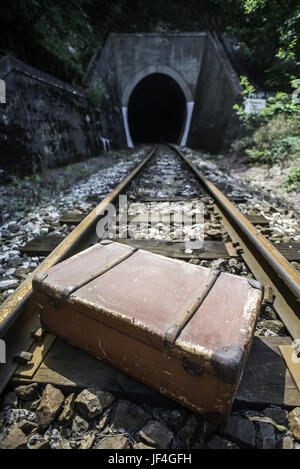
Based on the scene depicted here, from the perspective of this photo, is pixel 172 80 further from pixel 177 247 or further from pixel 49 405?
pixel 49 405

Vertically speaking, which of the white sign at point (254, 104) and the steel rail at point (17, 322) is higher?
the white sign at point (254, 104)

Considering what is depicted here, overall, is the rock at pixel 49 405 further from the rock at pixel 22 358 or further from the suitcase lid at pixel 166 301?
the suitcase lid at pixel 166 301

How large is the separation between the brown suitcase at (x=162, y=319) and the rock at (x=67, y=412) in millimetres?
202

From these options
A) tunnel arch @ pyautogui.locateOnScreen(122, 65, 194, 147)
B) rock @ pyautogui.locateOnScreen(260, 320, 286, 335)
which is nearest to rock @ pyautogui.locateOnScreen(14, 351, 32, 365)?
rock @ pyautogui.locateOnScreen(260, 320, 286, 335)

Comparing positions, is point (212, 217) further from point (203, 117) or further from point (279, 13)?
point (203, 117)

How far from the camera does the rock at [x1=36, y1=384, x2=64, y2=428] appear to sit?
0.96 m

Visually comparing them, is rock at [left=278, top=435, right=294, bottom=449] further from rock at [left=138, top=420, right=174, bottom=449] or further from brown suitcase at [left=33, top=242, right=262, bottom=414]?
rock at [left=138, top=420, right=174, bottom=449]

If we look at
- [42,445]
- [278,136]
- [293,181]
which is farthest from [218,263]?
[278,136]

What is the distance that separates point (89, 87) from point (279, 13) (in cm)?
675

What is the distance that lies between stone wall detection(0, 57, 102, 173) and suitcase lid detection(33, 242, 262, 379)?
157 inches

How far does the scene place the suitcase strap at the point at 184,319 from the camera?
0.88 meters

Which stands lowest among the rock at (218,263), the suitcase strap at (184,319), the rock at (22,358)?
the rock at (22,358)

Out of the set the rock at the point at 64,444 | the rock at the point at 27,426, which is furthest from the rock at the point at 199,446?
the rock at the point at 27,426

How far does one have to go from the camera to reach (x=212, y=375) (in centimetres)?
85
